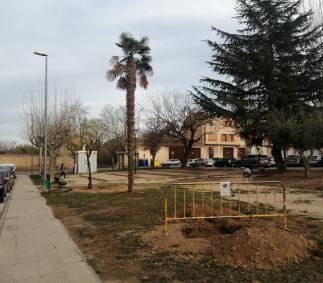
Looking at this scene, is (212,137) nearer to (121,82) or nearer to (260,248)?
(121,82)

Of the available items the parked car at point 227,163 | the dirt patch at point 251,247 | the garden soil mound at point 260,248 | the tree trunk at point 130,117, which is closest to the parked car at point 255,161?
the parked car at point 227,163

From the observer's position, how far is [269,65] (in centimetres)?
3350

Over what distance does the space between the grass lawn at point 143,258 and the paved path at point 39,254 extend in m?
0.26

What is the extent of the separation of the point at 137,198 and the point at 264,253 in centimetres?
1129

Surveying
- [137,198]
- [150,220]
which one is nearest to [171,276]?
[150,220]

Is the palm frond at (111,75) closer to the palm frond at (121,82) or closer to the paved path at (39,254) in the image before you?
the palm frond at (121,82)

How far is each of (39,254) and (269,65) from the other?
27.9 metres

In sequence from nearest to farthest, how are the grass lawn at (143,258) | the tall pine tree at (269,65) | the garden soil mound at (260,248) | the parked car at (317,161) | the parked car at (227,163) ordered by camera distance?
the grass lawn at (143,258), the garden soil mound at (260,248), the tall pine tree at (269,65), the parked car at (317,161), the parked car at (227,163)

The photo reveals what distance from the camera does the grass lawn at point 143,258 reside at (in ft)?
21.7

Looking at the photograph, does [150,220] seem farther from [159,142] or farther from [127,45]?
[159,142]

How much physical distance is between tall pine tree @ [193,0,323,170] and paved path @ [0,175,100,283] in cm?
2304

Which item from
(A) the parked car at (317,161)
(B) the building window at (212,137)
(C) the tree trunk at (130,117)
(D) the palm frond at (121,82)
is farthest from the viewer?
(B) the building window at (212,137)

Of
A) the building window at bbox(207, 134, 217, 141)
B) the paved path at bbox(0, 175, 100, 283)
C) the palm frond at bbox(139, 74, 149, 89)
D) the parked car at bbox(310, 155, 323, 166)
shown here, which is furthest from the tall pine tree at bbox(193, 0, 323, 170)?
the building window at bbox(207, 134, 217, 141)

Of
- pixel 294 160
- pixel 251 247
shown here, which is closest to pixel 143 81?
pixel 251 247
